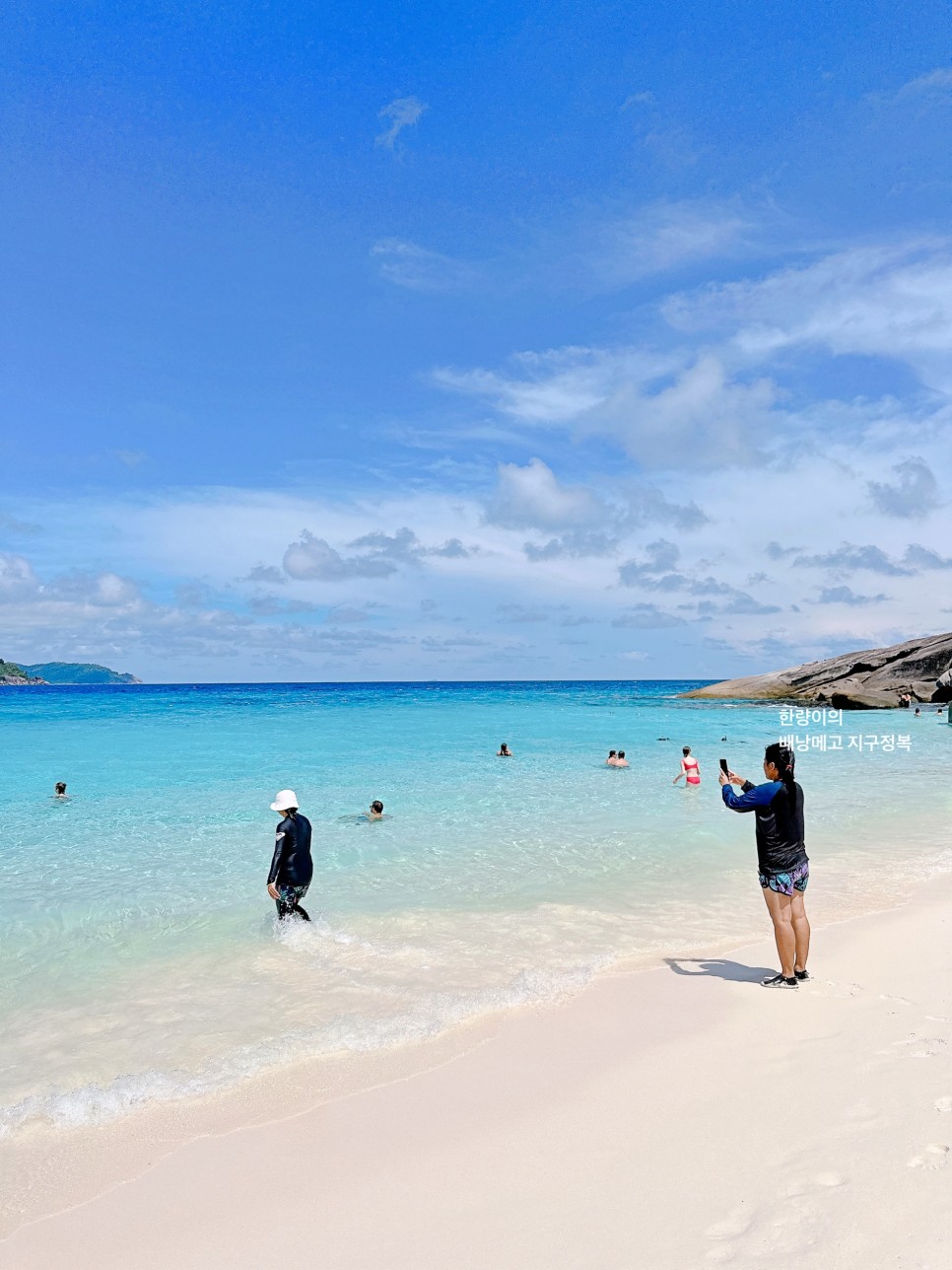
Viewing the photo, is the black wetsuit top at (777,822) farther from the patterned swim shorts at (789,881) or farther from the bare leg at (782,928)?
the bare leg at (782,928)

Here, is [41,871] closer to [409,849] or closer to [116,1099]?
[409,849]

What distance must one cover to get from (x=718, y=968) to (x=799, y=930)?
40.0 inches

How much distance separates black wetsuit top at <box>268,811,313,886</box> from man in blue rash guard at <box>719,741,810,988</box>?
493 centimetres

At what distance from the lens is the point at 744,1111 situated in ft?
16.1

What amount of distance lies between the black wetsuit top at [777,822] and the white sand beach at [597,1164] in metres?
1.18

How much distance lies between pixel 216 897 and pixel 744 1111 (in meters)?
8.04

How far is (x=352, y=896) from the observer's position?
11047 mm

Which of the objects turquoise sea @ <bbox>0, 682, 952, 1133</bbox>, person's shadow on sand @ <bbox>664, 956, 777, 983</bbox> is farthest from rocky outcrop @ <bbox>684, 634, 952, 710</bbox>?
person's shadow on sand @ <bbox>664, 956, 777, 983</bbox>

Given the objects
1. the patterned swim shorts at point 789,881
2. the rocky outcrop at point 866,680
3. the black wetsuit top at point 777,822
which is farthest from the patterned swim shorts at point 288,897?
the rocky outcrop at point 866,680

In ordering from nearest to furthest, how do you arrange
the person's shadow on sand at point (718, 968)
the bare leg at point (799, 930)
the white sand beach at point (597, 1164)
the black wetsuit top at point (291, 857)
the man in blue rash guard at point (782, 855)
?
the white sand beach at point (597, 1164) → the man in blue rash guard at point (782, 855) → the bare leg at point (799, 930) → the person's shadow on sand at point (718, 968) → the black wetsuit top at point (291, 857)

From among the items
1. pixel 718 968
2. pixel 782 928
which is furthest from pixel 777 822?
pixel 718 968

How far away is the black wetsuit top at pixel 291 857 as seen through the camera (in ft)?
30.3

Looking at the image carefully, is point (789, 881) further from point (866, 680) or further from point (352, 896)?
point (866, 680)

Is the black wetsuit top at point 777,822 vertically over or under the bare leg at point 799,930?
over
